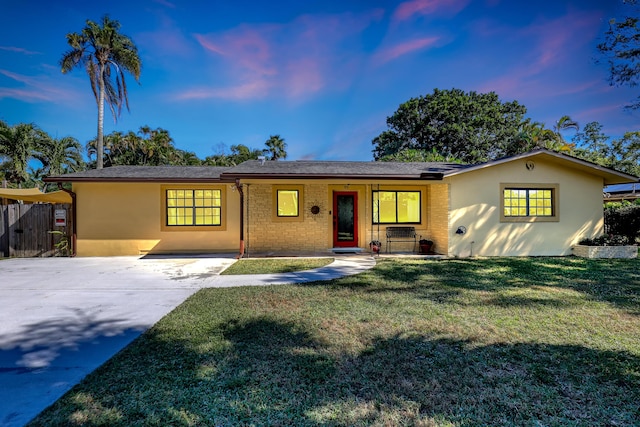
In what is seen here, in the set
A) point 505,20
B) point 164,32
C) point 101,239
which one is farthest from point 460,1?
point 101,239

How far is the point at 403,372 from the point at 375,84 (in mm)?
22639

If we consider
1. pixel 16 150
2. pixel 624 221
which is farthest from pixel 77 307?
pixel 16 150

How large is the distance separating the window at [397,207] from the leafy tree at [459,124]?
22381 millimetres

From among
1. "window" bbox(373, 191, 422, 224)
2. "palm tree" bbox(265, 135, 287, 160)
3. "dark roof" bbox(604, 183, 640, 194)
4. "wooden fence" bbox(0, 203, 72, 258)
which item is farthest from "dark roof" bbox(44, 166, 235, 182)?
"palm tree" bbox(265, 135, 287, 160)

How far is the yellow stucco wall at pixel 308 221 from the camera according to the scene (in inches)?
442

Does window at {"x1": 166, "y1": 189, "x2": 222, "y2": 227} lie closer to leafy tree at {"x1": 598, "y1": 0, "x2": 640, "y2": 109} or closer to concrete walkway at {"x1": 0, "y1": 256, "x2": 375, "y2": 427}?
concrete walkway at {"x1": 0, "y1": 256, "x2": 375, "y2": 427}

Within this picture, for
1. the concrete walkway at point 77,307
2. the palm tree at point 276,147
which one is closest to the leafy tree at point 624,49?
the concrete walkway at point 77,307

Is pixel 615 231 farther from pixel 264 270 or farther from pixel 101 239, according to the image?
pixel 101 239

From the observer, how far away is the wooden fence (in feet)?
34.6

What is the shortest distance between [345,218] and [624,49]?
10.2 meters

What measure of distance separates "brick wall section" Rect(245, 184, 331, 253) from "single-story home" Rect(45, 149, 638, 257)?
0.13 ft

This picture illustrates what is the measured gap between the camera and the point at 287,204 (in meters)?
11.4

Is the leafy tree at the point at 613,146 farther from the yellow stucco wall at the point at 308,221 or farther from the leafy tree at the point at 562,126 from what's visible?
the yellow stucco wall at the point at 308,221

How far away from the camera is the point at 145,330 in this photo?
398cm
